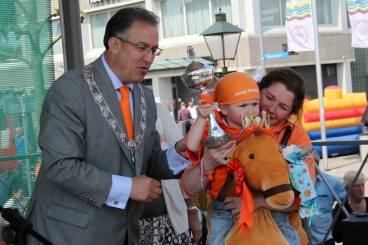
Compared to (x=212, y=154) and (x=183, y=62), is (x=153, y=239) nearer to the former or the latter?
(x=212, y=154)

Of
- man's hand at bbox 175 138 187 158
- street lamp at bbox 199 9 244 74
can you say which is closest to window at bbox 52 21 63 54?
man's hand at bbox 175 138 187 158

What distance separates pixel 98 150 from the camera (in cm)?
247

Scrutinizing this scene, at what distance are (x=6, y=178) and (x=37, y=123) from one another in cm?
41

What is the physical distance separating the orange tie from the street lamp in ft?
19.2

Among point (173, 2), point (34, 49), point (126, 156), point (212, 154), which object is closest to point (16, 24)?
point (34, 49)

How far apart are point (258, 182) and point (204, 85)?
499mm

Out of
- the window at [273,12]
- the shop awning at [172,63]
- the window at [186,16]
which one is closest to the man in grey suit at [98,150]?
the shop awning at [172,63]

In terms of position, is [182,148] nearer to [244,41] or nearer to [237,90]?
[237,90]

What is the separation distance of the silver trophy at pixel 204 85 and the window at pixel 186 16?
21.1 meters

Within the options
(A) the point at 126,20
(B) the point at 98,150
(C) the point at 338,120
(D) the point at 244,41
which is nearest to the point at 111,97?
(B) the point at 98,150

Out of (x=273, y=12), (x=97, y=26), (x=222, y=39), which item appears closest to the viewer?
(x=222, y=39)

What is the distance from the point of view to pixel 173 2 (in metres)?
24.8

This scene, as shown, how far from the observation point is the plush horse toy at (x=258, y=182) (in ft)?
7.89

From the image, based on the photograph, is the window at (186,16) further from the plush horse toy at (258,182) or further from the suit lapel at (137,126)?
the plush horse toy at (258,182)
